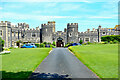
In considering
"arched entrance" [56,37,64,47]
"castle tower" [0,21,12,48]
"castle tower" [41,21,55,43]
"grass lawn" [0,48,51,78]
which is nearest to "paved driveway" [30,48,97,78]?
"grass lawn" [0,48,51,78]

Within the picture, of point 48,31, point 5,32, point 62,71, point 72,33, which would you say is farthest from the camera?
point 48,31

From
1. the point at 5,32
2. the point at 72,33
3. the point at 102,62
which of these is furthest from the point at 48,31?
the point at 102,62

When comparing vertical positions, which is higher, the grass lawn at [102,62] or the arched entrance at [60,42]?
the arched entrance at [60,42]

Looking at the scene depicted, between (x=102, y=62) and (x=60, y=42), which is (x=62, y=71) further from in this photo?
(x=60, y=42)

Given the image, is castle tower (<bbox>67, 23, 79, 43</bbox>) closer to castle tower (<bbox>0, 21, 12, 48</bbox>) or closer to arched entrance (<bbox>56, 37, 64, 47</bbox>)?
arched entrance (<bbox>56, 37, 64, 47</bbox>)

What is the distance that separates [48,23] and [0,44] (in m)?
39.6

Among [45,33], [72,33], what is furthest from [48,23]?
[72,33]

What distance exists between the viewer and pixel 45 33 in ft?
202

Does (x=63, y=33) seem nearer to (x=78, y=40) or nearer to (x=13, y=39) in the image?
(x=78, y=40)

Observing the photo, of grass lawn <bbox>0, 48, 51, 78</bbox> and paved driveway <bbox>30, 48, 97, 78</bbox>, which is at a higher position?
grass lawn <bbox>0, 48, 51, 78</bbox>

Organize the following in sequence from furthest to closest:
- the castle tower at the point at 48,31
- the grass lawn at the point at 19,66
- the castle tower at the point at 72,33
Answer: the castle tower at the point at 48,31 → the castle tower at the point at 72,33 → the grass lawn at the point at 19,66

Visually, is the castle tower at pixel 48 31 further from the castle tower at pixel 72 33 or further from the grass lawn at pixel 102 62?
the grass lawn at pixel 102 62

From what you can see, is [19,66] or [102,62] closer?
[19,66]

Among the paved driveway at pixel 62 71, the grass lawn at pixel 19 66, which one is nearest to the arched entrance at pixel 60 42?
the grass lawn at pixel 19 66
